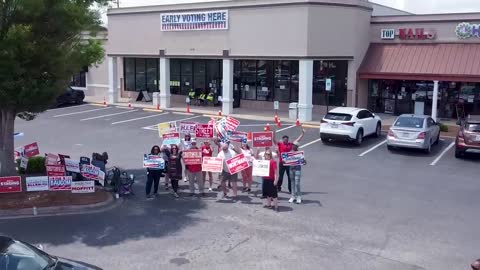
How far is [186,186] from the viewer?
16609 millimetres

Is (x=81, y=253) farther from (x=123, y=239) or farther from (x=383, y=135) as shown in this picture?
(x=383, y=135)

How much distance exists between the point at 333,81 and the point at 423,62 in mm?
5146

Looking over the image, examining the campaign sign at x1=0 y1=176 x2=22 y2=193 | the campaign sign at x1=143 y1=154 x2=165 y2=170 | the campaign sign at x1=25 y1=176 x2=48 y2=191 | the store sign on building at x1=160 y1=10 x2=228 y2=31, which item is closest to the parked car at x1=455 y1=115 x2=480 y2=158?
the campaign sign at x1=143 y1=154 x2=165 y2=170

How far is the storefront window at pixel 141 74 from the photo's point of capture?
3962 centimetres

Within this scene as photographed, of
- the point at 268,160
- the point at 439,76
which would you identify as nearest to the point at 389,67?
the point at 439,76

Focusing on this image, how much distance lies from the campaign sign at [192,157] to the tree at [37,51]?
3.69 meters

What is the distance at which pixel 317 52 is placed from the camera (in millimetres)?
29578

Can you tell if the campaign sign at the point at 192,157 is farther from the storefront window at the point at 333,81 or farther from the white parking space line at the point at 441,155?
the storefront window at the point at 333,81

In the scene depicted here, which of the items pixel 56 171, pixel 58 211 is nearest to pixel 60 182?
pixel 56 171

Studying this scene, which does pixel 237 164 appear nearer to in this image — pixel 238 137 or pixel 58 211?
pixel 238 137

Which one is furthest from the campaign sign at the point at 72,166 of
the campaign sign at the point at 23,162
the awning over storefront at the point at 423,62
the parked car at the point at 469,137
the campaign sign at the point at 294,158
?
the awning over storefront at the point at 423,62

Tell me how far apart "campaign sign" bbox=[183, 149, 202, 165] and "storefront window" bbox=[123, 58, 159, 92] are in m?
25.0

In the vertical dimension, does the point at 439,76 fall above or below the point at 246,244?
above

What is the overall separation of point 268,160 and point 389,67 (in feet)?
60.7
